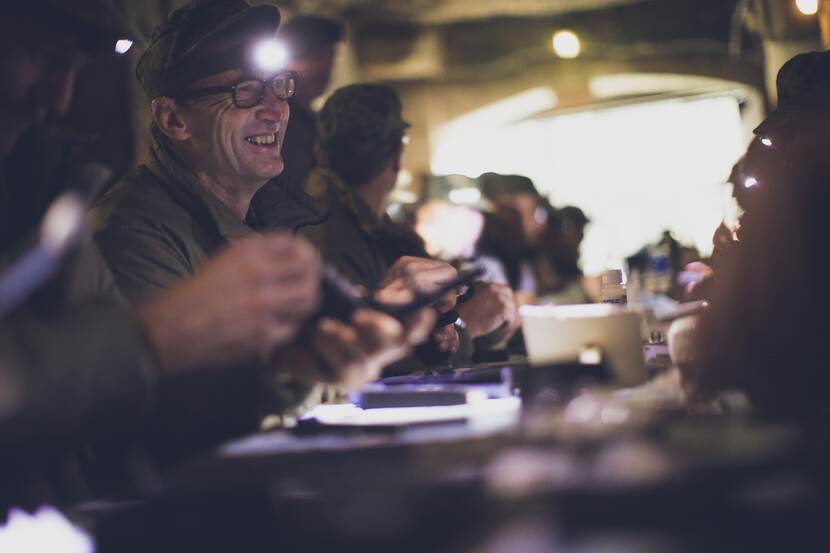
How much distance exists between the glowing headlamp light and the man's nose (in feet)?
0.36

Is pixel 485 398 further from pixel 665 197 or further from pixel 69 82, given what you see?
pixel 665 197

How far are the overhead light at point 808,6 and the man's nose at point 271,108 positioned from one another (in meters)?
3.29

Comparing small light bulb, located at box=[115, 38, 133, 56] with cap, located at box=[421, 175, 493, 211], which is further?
cap, located at box=[421, 175, 493, 211]

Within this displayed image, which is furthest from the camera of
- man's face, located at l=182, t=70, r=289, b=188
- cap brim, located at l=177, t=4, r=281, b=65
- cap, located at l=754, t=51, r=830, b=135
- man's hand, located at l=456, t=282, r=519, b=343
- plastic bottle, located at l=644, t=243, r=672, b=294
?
plastic bottle, located at l=644, t=243, r=672, b=294

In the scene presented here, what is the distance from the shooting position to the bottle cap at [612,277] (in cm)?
328

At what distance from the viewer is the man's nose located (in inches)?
137

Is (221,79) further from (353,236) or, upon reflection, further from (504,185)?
(504,185)

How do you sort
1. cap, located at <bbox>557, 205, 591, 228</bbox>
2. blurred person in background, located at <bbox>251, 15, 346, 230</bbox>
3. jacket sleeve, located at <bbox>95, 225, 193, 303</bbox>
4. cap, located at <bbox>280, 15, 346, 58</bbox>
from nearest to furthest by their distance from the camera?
jacket sleeve, located at <bbox>95, 225, 193, 303</bbox> → blurred person in background, located at <bbox>251, 15, 346, 230</bbox> → cap, located at <bbox>280, 15, 346, 58</bbox> → cap, located at <bbox>557, 205, 591, 228</bbox>

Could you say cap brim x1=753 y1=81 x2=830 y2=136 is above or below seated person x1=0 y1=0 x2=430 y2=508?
above

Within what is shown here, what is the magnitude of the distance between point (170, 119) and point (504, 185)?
20.0 feet

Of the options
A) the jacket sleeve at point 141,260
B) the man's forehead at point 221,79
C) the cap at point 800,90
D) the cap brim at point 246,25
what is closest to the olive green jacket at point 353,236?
the man's forehead at point 221,79

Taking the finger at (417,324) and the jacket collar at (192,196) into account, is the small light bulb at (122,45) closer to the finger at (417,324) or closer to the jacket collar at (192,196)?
the finger at (417,324)

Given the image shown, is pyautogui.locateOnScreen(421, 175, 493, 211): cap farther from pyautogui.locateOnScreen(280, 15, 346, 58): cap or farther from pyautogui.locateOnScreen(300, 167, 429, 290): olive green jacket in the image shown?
pyautogui.locateOnScreen(300, 167, 429, 290): olive green jacket

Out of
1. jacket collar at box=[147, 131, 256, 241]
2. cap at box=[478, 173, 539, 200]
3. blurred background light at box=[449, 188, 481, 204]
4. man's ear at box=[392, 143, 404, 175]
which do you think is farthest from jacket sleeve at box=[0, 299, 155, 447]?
cap at box=[478, 173, 539, 200]
